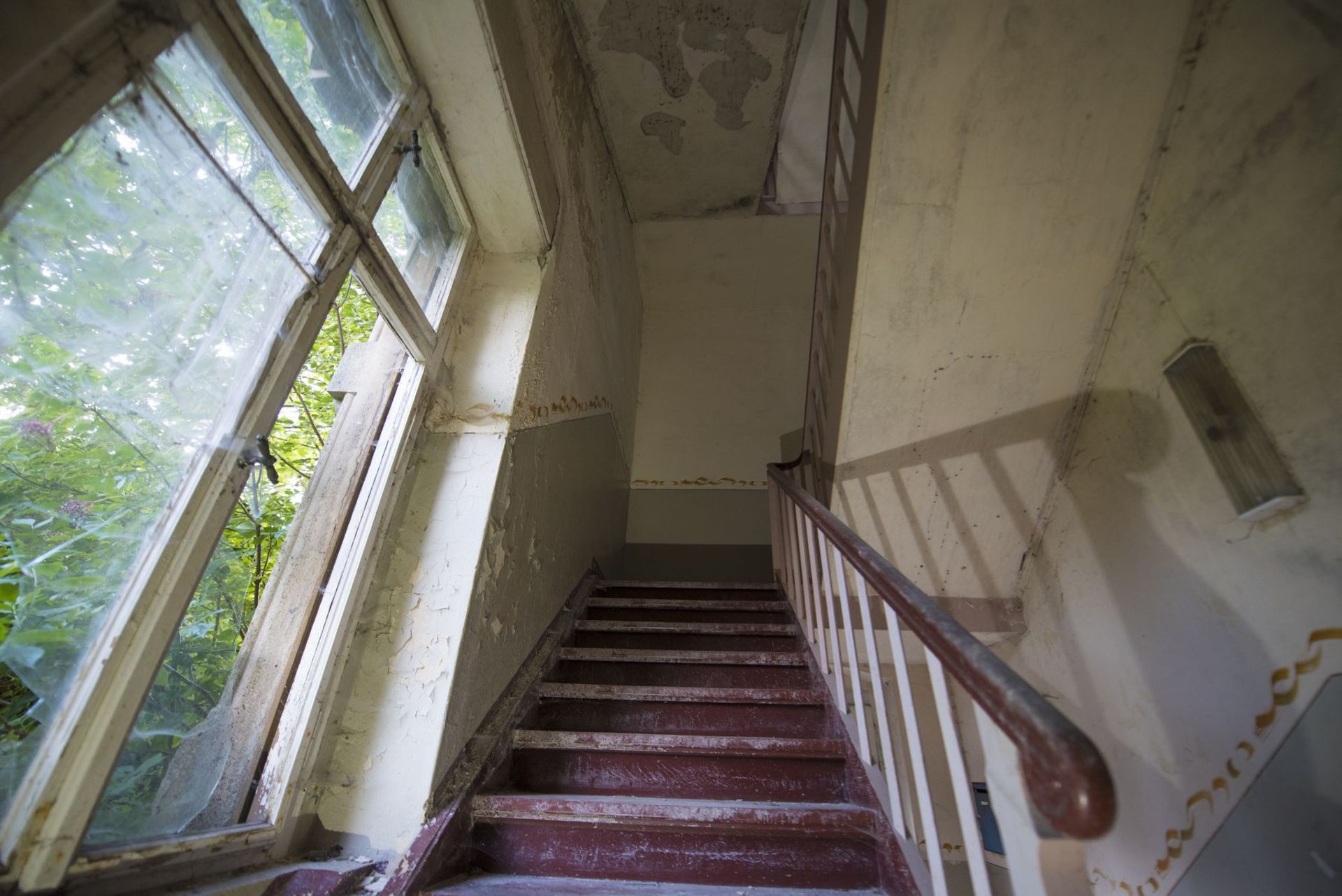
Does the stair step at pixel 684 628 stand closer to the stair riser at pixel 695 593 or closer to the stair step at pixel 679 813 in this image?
the stair riser at pixel 695 593

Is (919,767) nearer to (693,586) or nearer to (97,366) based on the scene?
(97,366)

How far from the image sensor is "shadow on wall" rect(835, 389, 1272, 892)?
204 centimetres

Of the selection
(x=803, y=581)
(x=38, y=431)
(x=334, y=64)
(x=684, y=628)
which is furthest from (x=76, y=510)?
(x=803, y=581)

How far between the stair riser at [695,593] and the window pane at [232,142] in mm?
2280

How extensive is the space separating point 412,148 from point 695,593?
8.02 ft

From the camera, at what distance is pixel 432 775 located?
53.4 inches

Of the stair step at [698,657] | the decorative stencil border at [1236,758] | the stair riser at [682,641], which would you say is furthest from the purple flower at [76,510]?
the decorative stencil border at [1236,758]

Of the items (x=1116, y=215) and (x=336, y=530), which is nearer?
(x=336, y=530)

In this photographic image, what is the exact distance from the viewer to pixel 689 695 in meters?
1.92

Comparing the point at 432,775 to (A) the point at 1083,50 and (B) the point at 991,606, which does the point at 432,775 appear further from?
(A) the point at 1083,50

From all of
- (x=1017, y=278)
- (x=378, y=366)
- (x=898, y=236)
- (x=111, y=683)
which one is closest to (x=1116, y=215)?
(x=1017, y=278)

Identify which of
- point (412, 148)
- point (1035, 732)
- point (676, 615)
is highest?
point (412, 148)

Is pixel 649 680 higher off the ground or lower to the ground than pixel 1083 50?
lower

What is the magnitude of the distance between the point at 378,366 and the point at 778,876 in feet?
5.91
